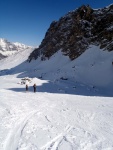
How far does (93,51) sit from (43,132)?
45.3m

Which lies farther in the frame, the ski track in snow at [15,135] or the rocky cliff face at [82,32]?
the rocky cliff face at [82,32]

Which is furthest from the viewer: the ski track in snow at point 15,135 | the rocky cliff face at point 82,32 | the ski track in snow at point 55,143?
the rocky cliff face at point 82,32

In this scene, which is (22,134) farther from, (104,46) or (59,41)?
(59,41)

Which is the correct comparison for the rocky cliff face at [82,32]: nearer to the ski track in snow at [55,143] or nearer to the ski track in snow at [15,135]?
the ski track in snow at [15,135]

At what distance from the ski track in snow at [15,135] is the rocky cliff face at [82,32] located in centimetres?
3896

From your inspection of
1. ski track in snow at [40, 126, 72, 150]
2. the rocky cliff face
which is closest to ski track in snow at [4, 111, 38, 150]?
ski track in snow at [40, 126, 72, 150]

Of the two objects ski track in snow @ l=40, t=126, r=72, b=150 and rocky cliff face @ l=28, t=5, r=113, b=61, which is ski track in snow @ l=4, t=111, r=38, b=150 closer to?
ski track in snow @ l=40, t=126, r=72, b=150

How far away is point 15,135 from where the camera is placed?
13570mm

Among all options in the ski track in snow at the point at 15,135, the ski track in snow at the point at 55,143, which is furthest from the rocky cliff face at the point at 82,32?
the ski track in snow at the point at 55,143

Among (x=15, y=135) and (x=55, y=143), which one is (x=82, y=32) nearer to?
(x=15, y=135)

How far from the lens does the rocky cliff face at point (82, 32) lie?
2341 inches

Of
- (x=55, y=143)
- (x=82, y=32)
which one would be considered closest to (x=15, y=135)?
(x=55, y=143)

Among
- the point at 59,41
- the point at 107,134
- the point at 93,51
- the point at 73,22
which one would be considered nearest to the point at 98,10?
the point at 73,22

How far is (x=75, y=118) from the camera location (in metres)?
18.2
